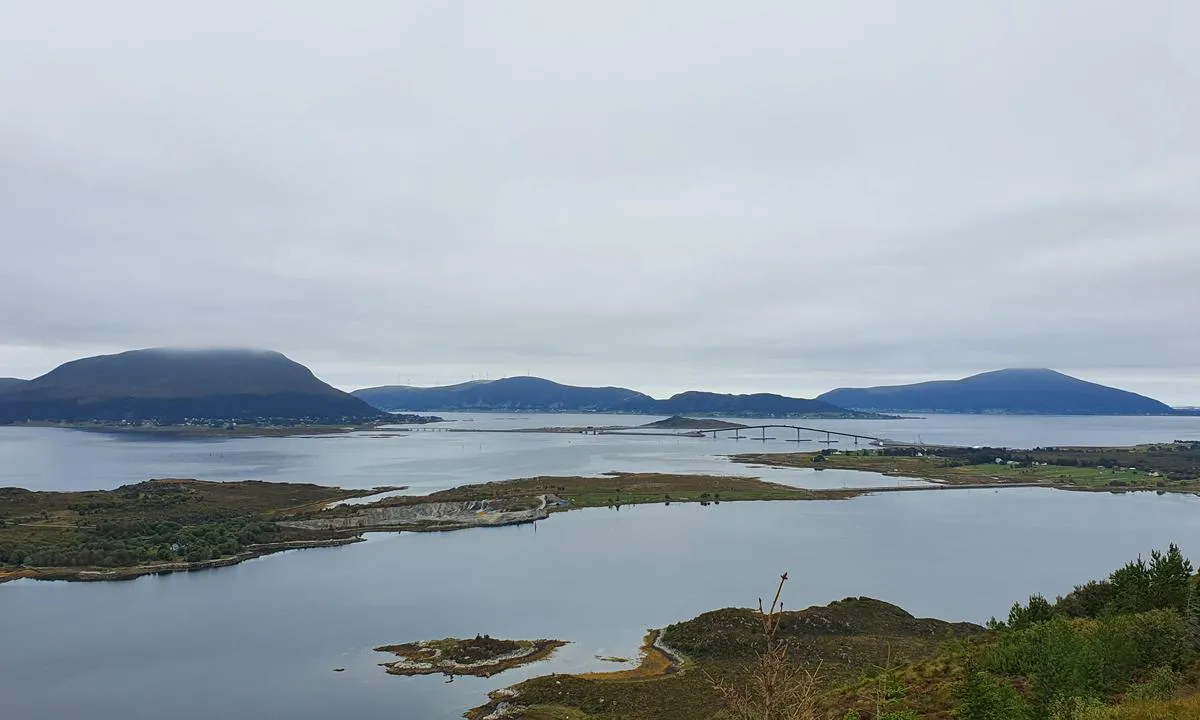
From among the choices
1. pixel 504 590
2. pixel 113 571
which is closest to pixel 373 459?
pixel 113 571

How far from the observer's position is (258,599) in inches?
1297

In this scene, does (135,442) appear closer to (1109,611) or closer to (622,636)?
(622,636)

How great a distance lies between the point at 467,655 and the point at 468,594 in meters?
9.54

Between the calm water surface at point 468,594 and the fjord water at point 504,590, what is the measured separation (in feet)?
0.41

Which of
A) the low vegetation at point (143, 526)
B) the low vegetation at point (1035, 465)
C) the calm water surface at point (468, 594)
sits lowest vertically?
the calm water surface at point (468, 594)

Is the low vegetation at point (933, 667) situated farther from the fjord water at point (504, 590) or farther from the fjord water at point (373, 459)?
the fjord water at point (373, 459)

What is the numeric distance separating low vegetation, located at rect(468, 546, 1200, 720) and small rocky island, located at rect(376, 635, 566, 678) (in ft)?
9.17

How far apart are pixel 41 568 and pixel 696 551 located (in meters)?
36.9

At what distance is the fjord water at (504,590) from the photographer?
22422 millimetres

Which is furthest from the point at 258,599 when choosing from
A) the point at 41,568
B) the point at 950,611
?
the point at 950,611

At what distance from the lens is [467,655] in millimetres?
24641

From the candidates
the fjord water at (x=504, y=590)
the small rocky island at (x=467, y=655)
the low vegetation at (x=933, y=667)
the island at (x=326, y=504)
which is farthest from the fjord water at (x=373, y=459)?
the low vegetation at (x=933, y=667)

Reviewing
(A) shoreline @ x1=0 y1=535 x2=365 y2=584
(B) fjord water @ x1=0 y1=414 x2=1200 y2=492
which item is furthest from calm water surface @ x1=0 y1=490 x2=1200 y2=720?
(B) fjord water @ x1=0 y1=414 x2=1200 y2=492

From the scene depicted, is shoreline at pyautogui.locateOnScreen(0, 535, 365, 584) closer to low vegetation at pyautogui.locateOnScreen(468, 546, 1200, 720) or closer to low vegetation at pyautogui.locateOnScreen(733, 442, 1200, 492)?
low vegetation at pyautogui.locateOnScreen(468, 546, 1200, 720)
